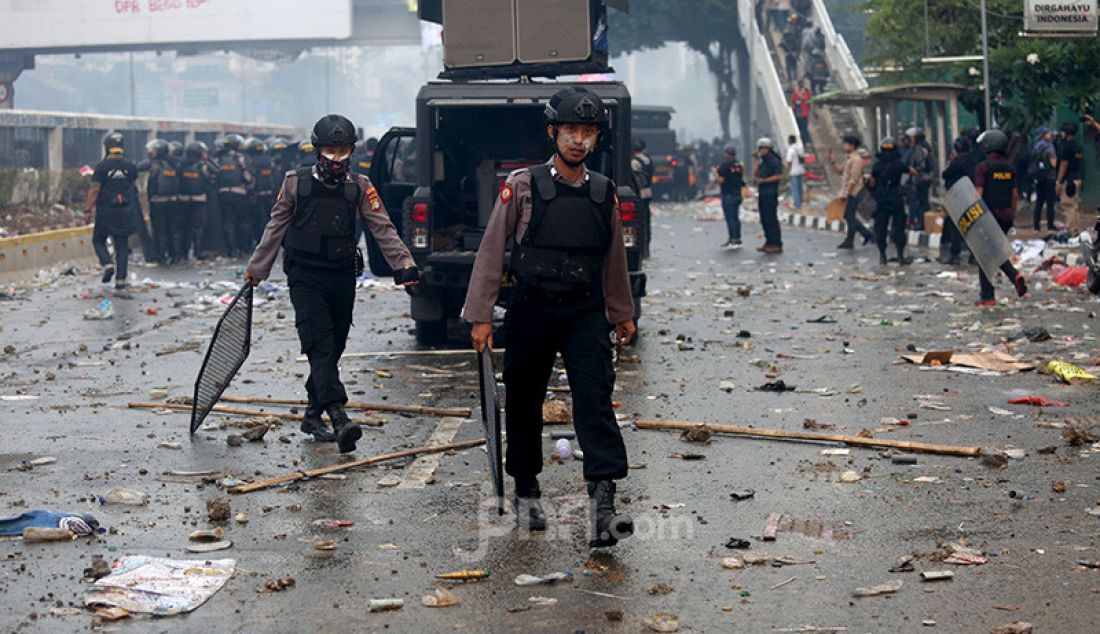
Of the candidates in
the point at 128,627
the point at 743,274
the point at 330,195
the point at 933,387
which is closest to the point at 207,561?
the point at 128,627

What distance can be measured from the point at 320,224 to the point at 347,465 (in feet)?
4.58

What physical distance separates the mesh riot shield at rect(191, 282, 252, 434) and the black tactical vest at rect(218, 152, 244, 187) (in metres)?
15.7

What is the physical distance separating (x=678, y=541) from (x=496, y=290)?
4.00 ft

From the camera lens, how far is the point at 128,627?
5.19 meters

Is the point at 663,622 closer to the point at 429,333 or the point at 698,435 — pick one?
the point at 698,435

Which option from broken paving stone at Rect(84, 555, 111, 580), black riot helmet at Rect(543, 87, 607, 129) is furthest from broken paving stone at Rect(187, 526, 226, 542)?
black riot helmet at Rect(543, 87, 607, 129)

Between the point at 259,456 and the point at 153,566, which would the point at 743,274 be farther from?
the point at 153,566

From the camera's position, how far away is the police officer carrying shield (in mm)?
6234

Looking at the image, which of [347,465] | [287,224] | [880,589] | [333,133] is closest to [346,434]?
[347,465]

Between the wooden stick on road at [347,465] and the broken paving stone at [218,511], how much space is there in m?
0.47

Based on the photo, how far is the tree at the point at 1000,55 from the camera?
2522 cm

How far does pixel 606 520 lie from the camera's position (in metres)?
6.18

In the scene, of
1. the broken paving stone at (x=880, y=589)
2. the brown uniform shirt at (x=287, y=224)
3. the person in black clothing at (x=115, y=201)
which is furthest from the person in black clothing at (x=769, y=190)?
the broken paving stone at (x=880, y=589)

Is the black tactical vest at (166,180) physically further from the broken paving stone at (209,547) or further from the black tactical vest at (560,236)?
the black tactical vest at (560,236)
